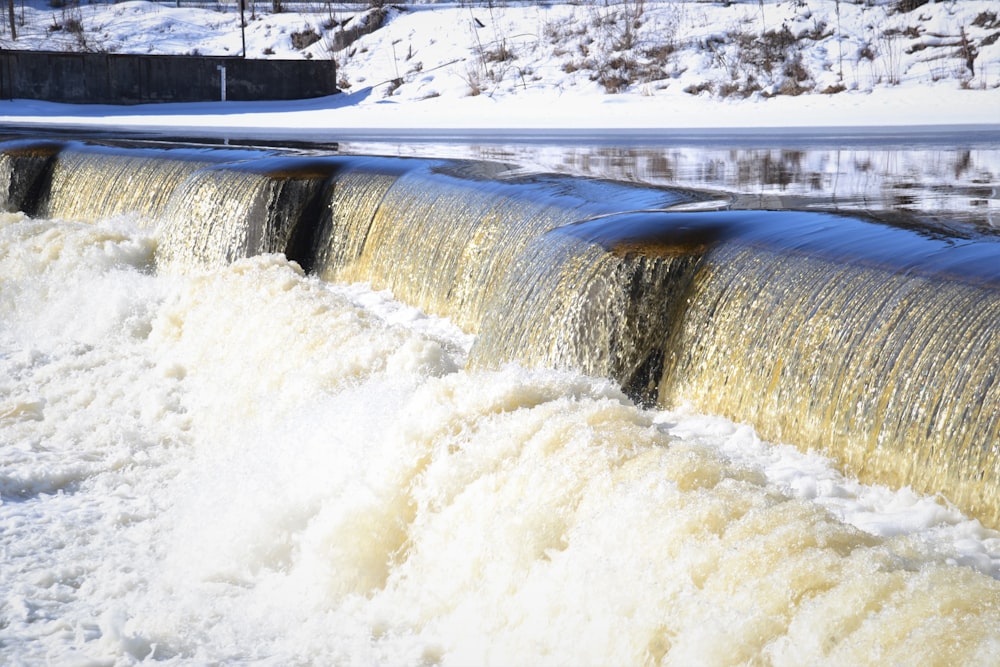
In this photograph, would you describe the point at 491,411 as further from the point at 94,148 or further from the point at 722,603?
→ the point at 94,148

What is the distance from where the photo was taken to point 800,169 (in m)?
10.3

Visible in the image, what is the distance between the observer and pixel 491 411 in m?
4.68

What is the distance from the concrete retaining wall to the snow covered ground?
0.48m

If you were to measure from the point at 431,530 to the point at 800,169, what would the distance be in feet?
22.8

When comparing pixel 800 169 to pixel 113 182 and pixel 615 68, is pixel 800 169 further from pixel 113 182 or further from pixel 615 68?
pixel 615 68

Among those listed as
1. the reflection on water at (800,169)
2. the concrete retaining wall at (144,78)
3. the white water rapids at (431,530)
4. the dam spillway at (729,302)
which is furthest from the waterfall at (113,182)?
the concrete retaining wall at (144,78)

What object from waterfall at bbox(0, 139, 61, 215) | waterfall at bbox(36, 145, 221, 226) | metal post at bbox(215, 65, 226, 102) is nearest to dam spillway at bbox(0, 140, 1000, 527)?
waterfall at bbox(36, 145, 221, 226)

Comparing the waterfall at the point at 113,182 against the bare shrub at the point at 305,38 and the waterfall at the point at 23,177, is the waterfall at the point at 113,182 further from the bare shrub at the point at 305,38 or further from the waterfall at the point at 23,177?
the bare shrub at the point at 305,38

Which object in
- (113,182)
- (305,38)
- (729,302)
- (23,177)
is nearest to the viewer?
(729,302)

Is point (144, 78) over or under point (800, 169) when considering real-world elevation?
over

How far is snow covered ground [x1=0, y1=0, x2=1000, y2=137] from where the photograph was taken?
739 inches

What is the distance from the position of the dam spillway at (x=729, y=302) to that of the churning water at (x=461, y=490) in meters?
0.03

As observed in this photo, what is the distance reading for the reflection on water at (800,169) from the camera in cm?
747

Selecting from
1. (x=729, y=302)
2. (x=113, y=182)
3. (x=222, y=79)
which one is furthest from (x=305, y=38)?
(x=729, y=302)
